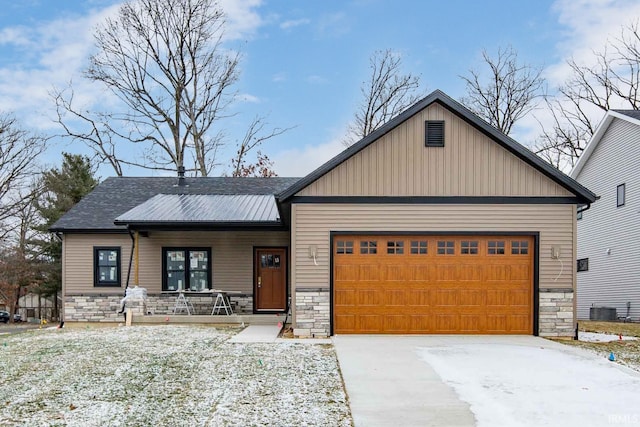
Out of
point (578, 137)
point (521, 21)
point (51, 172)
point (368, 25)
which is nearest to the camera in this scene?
point (521, 21)

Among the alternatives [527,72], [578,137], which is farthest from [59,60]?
[578,137]

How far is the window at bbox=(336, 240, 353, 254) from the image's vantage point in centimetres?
1155

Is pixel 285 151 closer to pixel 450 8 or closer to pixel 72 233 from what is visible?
pixel 450 8

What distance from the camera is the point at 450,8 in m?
18.9

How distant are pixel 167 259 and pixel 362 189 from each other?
6.99 m

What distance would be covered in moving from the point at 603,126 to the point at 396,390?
16919 millimetres

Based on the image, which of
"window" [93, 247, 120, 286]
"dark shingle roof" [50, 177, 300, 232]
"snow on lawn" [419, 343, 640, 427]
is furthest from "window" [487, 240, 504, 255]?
"window" [93, 247, 120, 286]

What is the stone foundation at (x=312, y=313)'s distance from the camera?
37.1 feet

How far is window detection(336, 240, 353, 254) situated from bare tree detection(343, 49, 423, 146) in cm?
1923

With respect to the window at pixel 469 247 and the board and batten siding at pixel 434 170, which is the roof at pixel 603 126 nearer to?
the board and batten siding at pixel 434 170

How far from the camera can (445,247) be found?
11.5 metres

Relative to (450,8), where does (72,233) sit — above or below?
below

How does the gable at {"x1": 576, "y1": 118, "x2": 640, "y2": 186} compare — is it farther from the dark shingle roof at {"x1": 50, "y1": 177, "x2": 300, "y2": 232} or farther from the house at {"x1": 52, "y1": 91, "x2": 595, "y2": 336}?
the dark shingle roof at {"x1": 50, "y1": 177, "x2": 300, "y2": 232}

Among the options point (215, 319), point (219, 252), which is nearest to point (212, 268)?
point (219, 252)
